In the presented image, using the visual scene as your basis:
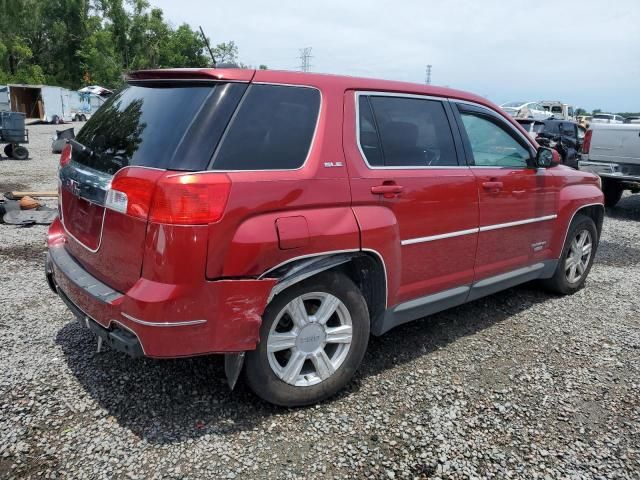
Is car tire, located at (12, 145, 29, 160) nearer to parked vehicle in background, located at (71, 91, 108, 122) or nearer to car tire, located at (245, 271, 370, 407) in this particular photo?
car tire, located at (245, 271, 370, 407)

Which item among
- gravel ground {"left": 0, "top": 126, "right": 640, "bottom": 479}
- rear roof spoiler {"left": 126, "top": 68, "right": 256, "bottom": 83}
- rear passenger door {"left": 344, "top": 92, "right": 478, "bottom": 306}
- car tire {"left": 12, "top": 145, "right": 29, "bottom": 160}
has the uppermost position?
rear roof spoiler {"left": 126, "top": 68, "right": 256, "bottom": 83}

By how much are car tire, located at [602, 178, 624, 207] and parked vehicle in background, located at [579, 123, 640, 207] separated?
0.03 metres

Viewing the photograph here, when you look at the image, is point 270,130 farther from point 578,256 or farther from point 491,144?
point 578,256

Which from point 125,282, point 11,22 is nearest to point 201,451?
point 125,282

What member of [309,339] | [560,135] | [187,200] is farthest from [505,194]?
[560,135]

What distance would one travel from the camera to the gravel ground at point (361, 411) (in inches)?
98.3

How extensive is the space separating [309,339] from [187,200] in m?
1.09

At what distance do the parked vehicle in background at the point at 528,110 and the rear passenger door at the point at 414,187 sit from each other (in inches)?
959

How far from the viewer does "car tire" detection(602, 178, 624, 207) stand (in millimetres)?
9836

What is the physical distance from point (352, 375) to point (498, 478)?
0.99m

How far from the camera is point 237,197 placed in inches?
94.7

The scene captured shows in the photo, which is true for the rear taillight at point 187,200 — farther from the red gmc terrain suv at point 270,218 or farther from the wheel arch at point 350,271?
the wheel arch at point 350,271

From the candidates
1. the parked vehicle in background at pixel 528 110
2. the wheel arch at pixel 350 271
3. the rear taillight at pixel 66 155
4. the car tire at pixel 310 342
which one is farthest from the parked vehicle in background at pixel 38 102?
the car tire at pixel 310 342

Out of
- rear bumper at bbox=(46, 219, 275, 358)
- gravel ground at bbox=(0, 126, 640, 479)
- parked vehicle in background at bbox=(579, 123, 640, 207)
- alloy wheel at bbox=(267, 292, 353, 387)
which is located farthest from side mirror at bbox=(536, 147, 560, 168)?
parked vehicle in background at bbox=(579, 123, 640, 207)
